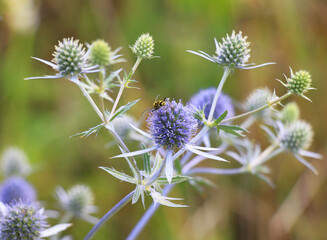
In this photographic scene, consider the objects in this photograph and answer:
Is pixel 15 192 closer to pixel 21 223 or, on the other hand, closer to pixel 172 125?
pixel 21 223

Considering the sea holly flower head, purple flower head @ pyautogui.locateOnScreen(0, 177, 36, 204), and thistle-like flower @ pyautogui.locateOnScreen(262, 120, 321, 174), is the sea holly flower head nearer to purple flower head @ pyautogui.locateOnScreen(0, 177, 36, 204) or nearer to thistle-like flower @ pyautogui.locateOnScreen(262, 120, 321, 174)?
thistle-like flower @ pyautogui.locateOnScreen(262, 120, 321, 174)

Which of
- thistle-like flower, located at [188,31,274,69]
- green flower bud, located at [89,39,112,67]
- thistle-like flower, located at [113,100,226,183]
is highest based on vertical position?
green flower bud, located at [89,39,112,67]

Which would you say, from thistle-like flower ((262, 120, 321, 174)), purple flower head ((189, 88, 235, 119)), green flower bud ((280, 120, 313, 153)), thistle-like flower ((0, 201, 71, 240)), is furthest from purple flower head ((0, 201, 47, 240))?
green flower bud ((280, 120, 313, 153))

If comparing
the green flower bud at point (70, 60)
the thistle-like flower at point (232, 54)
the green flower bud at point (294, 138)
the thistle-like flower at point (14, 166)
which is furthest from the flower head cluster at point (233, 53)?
the thistle-like flower at point (14, 166)

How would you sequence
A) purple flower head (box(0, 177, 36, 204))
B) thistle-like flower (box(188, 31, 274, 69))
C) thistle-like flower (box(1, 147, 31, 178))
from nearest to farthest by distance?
thistle-like flower (box(188, 31, 274, 69)), purple flower head (box(0, 177, 36, 204)), thistle-like flower (box(1, 147, 31, 178))

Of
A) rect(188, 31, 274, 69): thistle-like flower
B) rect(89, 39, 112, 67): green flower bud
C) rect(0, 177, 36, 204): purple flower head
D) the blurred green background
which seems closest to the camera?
rect(89, 39, 112, 67): green flower bud

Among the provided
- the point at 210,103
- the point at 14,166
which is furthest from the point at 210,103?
the point at 14,166
